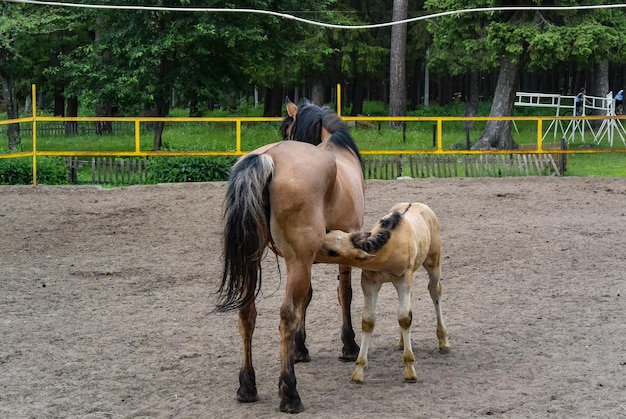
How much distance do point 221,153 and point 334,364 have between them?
12.5 m

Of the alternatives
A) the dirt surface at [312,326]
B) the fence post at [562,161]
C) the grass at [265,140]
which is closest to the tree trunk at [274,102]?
the grass at [265,140]

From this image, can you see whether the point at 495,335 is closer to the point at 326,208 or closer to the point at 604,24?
the point at 326,208

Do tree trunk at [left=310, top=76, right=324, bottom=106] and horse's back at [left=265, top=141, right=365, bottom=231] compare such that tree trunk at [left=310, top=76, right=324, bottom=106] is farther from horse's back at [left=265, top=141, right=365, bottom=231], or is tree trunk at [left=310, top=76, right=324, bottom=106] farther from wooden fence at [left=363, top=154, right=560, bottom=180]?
horse's back at [left=265, top=141, right=365, bottom=231]

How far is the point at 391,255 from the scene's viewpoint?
18.9 ft

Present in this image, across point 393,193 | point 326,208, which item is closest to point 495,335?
point 326,208

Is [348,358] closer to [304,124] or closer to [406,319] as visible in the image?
[406,319]

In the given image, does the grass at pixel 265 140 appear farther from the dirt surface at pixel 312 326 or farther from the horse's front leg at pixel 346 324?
the horse's front leg at pixel 346 324

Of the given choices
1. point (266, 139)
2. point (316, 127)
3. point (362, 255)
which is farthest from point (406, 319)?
point (266, 139)

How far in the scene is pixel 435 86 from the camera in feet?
211

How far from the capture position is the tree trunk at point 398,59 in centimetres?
3196

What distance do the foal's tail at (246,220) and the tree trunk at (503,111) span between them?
71.1ft

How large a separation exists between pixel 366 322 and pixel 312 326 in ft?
5.55

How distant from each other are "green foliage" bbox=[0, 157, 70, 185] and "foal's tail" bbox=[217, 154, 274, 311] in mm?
14429

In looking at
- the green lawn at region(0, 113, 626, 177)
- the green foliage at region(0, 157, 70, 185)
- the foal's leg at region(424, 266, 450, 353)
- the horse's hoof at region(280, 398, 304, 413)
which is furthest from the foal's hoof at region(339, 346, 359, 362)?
the green lawn at region(0, 113, 626, 177)
